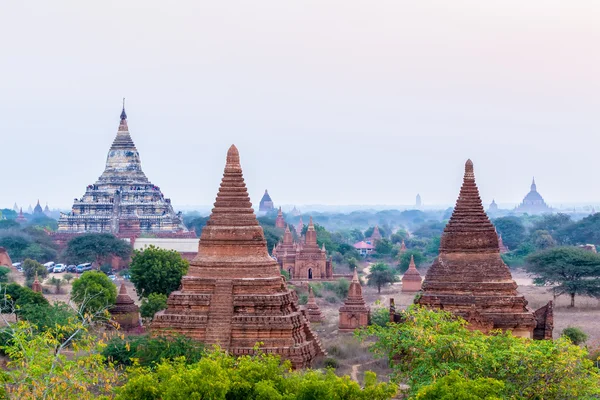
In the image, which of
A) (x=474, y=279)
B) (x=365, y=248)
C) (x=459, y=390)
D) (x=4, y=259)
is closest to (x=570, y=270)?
(x=474, y=279)

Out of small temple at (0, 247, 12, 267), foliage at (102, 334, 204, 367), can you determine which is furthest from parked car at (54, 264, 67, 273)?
foliage at (102, 334, 204, 367)

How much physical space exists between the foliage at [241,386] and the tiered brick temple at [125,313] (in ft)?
86.3

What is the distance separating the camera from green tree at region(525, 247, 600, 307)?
6462cm

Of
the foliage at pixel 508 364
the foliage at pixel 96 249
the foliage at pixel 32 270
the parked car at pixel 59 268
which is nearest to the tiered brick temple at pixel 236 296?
the foliage at pixel 508 364

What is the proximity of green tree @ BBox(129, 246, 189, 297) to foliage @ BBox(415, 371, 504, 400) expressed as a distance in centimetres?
3302

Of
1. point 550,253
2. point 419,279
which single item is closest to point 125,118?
point 419,279

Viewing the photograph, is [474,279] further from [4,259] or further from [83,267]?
[83,267]

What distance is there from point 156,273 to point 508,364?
103 ft

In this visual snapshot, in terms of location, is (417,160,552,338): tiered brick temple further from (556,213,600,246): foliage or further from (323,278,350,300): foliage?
(556,213,600,246): foliage

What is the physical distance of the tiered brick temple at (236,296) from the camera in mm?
30500

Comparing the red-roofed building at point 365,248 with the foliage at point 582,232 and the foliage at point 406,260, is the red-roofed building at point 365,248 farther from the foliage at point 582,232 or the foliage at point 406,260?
the foliage at point 406,260

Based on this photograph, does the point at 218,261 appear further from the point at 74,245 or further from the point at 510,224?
the point at 510,224

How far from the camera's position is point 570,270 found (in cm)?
6694

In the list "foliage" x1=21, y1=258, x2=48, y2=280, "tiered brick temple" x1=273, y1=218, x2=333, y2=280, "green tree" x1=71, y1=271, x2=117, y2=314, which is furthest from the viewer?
"tiered brick temple" x1=273, y1=218, x2=333, y2=280
